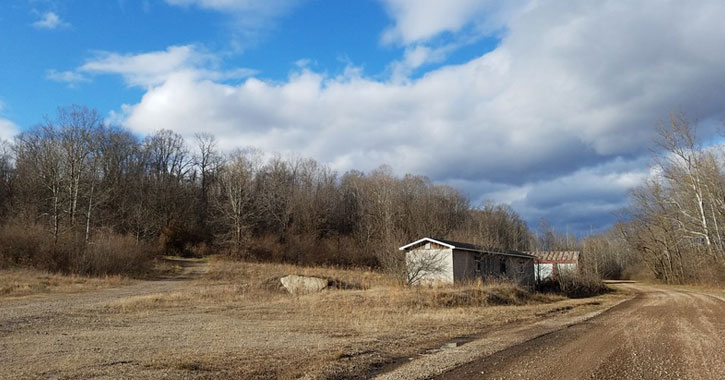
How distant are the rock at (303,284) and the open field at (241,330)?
1587mm

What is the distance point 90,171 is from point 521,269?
130 feet

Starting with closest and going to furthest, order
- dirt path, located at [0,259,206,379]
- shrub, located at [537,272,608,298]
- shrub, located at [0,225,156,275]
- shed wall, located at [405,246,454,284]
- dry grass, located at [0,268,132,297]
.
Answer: dirt path, located at [0,259,206,379] < dry grass, located at [0,268,132,297] < shed wall, located at [405,246,454,284] < shrub, located at [0,225,156,275] < shrub, located at [537,272,608,298]

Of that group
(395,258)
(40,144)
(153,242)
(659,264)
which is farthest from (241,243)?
(659,264)

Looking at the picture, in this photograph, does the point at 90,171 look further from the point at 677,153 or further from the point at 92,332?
the point at 677,153

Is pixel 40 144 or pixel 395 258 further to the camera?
pixel 40 144

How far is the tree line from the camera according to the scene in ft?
130

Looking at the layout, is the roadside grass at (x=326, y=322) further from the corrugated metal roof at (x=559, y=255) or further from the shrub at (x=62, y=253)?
the corrugated metal roof at (x=559, y=255)

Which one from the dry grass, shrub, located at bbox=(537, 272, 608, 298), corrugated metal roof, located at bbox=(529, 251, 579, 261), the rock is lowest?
shrub, located at bbox=(537, 272, 608, 298)

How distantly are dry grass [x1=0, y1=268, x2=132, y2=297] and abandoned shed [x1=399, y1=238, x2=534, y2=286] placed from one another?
18.0 m

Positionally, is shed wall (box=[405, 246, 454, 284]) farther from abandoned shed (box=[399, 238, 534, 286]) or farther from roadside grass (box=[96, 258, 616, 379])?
roadside grass (box=[96, 258, 616, 379])

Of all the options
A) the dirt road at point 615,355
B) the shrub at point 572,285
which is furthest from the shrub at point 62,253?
the dirt road at point 615,355

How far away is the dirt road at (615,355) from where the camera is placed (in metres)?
7.91

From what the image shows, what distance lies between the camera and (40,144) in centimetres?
4972

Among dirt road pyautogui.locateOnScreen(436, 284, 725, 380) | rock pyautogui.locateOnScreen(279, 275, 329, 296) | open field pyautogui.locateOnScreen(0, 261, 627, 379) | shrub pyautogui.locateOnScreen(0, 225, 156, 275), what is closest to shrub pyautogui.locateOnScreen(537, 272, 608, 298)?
open field pyautogui.locateOnScreen(0, 261, 627, 379)
